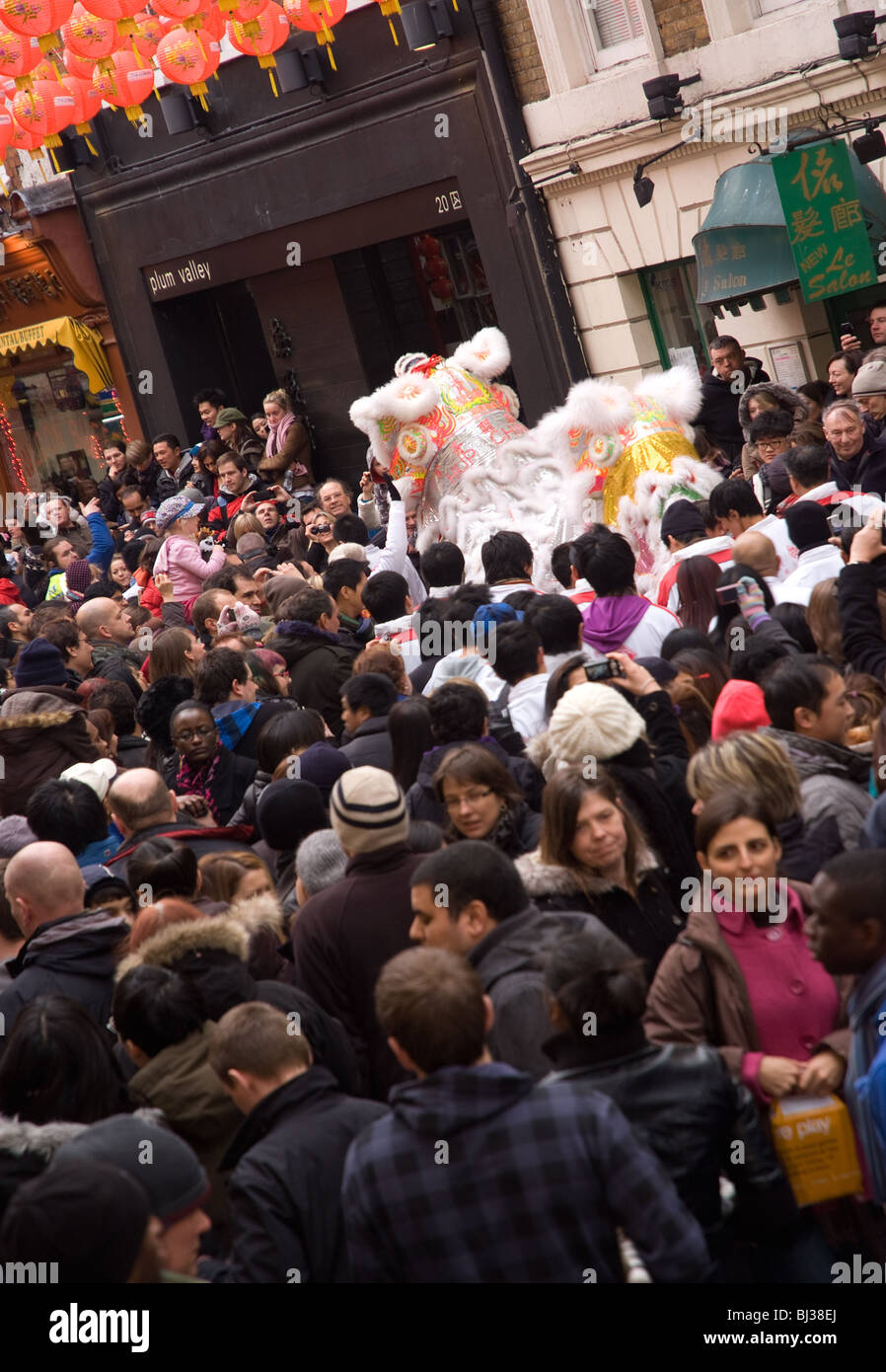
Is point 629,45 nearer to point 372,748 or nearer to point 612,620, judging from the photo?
point 612,620

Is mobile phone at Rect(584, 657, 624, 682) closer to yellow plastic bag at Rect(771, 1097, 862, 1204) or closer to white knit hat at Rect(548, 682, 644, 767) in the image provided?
white knit hat at Rect(548, 682, 644, 767)

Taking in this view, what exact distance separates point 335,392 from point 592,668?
11558 mm

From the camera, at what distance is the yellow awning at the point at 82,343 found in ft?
58.1

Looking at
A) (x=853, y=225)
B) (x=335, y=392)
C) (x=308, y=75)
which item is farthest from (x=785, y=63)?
(x=335, y=392)

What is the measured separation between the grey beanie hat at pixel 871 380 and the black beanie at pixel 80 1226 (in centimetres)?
657

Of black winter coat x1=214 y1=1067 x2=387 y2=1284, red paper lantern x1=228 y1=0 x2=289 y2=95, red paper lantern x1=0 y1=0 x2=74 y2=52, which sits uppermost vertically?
red paper lantern x1=0 y1=0 x2=74 y2=52

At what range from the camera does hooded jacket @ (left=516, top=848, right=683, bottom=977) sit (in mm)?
3953

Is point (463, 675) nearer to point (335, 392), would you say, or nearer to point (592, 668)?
point (592, 668)

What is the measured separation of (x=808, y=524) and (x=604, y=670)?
4.66ft

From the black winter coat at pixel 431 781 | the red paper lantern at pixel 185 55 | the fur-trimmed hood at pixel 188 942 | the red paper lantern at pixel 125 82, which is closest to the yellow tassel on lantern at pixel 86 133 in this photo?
the red paper lantern at pixel 125 82

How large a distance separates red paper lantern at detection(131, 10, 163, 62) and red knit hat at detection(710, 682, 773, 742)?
8963 millimetres

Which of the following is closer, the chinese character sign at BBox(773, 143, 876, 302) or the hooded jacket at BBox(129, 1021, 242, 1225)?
the hooded jacket at BBox(129, 1021, 242, 1225)

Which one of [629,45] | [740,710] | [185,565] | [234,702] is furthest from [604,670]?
[629,45]

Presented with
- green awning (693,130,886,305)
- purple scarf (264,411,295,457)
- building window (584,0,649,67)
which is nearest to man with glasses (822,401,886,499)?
green awning (693,130,886,305)
